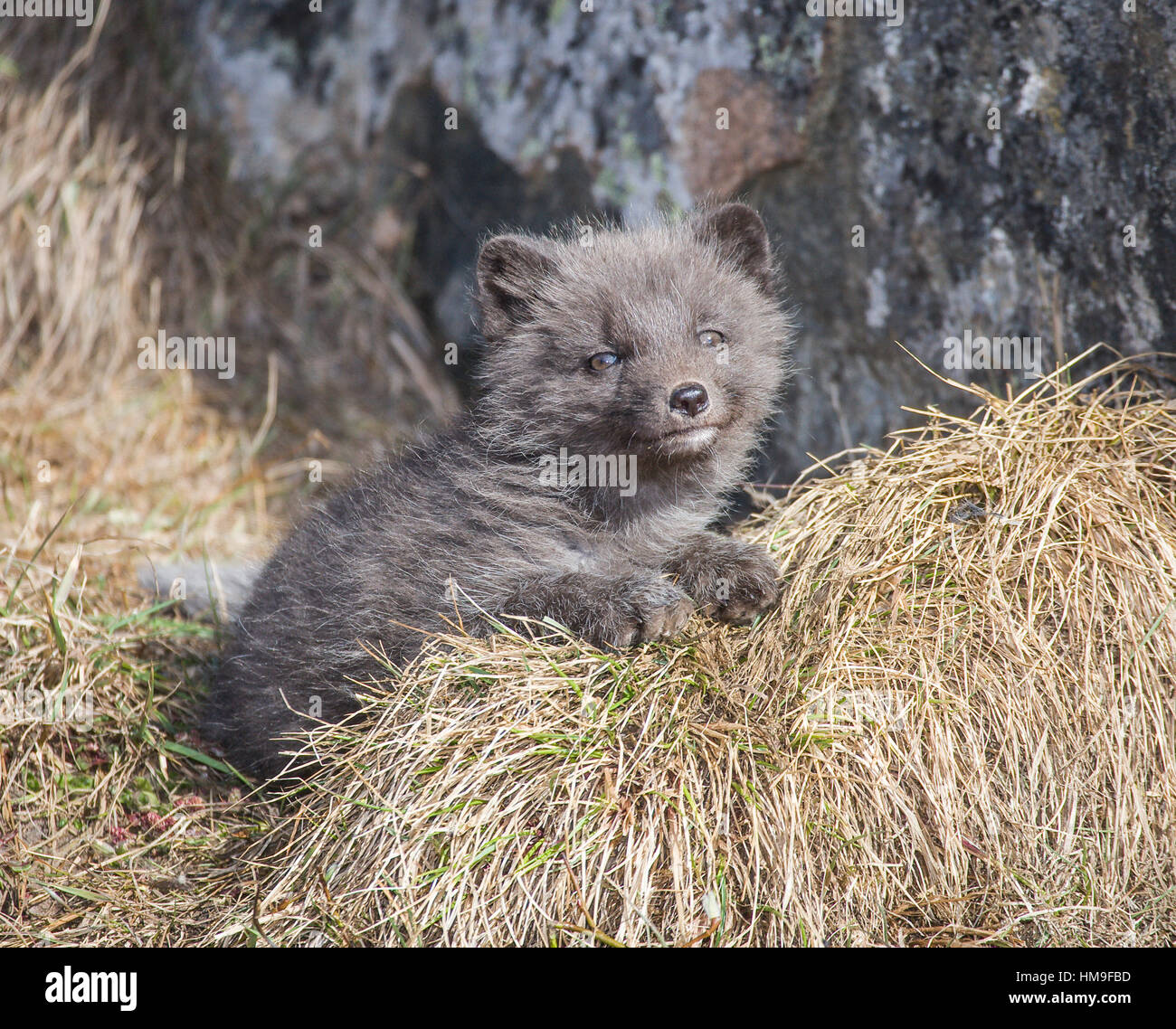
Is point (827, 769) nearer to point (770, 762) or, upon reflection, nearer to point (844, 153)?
point (770, 762)

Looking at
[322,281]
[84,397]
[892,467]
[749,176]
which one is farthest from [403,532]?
[322,281]

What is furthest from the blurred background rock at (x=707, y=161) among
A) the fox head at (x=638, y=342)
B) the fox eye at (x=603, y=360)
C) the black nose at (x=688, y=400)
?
the black nose at (x=688, y=400)

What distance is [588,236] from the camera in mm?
4277

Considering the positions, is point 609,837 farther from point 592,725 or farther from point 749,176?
point 749,176

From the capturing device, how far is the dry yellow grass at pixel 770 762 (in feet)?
9.93

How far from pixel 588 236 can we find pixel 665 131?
1435 millimetres

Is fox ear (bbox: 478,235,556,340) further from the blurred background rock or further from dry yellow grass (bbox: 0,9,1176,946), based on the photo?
dry yellow grass (bbox: 0,9,1176,946)

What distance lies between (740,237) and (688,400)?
3.21 feet

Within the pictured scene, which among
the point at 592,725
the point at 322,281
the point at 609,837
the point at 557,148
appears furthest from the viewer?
the point at 322,281

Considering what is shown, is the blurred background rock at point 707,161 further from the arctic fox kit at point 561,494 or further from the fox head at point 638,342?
the arctic fox kit at point 561,494

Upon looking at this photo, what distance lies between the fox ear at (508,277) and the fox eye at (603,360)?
0.42 meters

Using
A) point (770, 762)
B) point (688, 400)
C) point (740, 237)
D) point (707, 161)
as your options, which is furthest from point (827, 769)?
point (707, 161)

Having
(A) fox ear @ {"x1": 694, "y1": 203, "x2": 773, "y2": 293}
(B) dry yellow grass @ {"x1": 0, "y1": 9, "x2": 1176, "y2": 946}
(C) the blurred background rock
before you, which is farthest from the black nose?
(C) the blurred background rock

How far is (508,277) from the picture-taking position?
13.6ft
